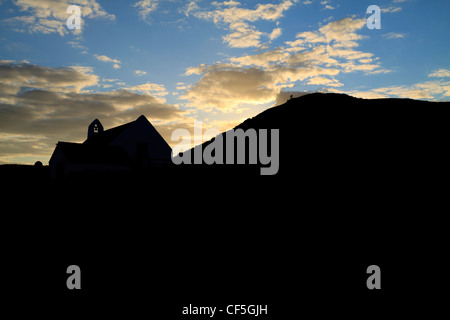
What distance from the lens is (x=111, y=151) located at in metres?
29.3

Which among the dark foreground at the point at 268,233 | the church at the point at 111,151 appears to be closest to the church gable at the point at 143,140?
the church at the point at 111,151

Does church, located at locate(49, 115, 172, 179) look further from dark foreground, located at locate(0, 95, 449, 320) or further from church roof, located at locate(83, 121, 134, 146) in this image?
dark foreground, located at locate(0, 95, 449, 320)

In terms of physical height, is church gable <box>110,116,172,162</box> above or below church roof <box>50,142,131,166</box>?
above

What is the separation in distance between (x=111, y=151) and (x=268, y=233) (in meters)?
24.9

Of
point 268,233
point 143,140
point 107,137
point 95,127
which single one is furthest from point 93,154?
point 268,233

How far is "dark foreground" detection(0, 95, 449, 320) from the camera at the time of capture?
591cm

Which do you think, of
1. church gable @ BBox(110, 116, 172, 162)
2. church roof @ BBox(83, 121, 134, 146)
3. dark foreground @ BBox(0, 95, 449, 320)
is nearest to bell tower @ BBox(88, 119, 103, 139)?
church roof @ BBox(83, 121, 134, 146)

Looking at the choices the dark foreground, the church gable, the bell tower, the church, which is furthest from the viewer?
the bell tower

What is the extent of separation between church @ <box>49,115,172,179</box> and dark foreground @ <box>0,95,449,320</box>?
35.4 feet

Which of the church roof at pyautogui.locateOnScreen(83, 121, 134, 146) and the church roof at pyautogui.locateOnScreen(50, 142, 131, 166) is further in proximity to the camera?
the church roof at pyautogui.locateOnScreen(83, 121, 134, 146)

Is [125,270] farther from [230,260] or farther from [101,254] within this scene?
[230,260]

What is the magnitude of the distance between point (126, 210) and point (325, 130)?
910 centimetres

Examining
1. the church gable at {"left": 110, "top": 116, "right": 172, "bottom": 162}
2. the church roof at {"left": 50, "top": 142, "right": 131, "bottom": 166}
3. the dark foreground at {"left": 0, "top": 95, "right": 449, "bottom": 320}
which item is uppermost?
the church gable at {"left": 110, "top": 116, "right": 172, "bottom": 162}
